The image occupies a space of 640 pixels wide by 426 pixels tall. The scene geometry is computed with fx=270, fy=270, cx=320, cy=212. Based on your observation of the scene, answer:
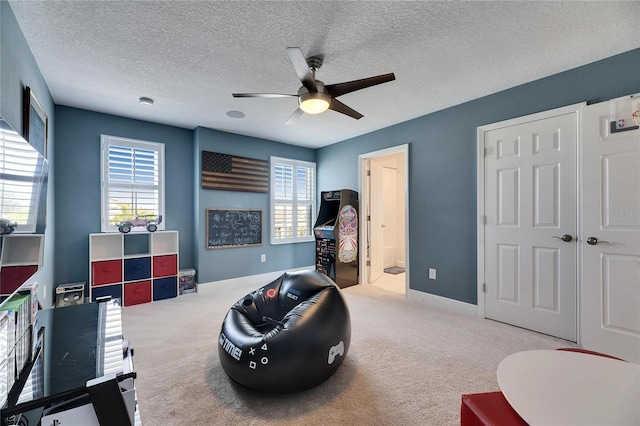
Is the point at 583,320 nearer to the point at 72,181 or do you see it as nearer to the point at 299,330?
the point at 299,330

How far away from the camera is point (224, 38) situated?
6.75 ft

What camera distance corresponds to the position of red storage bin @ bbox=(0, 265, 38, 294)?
3.75ft

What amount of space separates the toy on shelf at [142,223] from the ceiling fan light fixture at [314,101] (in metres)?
2.83

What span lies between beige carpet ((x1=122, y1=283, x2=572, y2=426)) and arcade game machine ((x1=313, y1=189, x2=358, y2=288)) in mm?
1135

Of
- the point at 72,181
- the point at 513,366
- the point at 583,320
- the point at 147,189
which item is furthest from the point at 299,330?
the point at 72,181

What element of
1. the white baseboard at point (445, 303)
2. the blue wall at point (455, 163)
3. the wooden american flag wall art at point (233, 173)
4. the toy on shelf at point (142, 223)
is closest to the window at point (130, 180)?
the toy on shelf at point (142, 223)

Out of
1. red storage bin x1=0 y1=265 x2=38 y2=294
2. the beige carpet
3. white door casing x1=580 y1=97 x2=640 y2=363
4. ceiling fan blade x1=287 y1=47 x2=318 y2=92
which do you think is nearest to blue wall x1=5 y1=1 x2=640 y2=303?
white door casing x1=580 y1=97 x2=640 y2=363

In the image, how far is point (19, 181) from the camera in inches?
51.5

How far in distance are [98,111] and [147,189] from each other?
1144mm

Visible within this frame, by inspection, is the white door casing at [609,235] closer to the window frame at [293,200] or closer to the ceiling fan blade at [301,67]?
the ceiling fan blade at [301,67]

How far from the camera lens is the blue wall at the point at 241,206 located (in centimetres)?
421

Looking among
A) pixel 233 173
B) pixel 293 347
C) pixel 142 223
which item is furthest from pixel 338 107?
pixel 142 223

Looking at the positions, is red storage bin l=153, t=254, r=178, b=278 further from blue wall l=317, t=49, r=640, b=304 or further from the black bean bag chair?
blue wall l=317, t=49, r=640, b=304

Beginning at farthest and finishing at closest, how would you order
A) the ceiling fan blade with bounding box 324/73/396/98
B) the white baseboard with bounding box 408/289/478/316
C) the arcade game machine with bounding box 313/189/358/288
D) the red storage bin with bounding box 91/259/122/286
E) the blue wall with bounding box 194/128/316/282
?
the arcade game machine with bounding box 313/189/358/288, the blue wall with bounding box 194/128/316/282, the red storage bin with bounding box 91/259/122/286, the white baseboard with bounding box 408/289/478/316, the ceiling fan blade with bounding box 324/73/396/98
